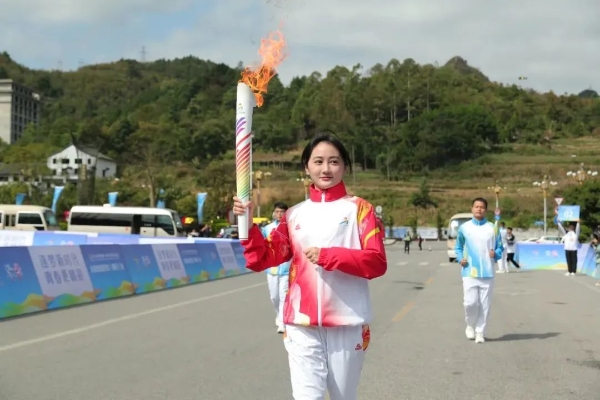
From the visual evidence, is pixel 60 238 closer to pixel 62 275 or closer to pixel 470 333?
pixel 62 275

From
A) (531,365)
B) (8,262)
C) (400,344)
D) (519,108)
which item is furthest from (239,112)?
(519,108)

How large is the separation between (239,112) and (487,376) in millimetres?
4575

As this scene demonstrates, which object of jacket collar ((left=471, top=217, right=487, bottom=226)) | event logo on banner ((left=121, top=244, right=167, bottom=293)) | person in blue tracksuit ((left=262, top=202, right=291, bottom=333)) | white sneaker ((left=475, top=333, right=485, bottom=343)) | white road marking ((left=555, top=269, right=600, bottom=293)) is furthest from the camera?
white road marking ((left=555, top=269, right=600, bottom=293))

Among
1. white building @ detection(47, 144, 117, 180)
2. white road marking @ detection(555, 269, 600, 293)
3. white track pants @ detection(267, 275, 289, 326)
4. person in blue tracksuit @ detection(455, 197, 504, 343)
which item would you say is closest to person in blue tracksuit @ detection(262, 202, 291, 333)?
Result: white track pants @ detection(267, 275, 289, 326)

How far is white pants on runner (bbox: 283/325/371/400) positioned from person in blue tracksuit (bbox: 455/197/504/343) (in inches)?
A: 238

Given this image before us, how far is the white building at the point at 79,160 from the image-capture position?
112250 millimetres

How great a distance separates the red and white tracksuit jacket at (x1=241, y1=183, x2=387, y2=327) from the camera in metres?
3.64

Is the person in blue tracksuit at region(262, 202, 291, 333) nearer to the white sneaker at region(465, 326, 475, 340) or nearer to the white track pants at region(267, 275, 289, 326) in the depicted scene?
the white track pants at region(267, 275, 289, 326)

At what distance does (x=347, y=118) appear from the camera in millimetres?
137250

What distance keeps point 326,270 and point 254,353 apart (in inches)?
196

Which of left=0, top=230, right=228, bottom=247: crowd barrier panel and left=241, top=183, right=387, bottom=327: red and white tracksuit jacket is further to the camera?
left=0, top=230, right=228, bottom=247: crowd barrier panel

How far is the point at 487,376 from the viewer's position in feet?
23.7

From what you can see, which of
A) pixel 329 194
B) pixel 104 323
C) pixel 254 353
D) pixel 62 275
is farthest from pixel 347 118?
pixel 329 194

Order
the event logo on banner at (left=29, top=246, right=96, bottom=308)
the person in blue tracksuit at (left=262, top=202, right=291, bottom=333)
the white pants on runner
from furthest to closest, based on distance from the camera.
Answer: the event logo on banner at (left=29, top=246, right=96, bottom=308) → the person in blue tracksuit at (left=262, top=202, right=291, bottom=333) → the white pants on runner
